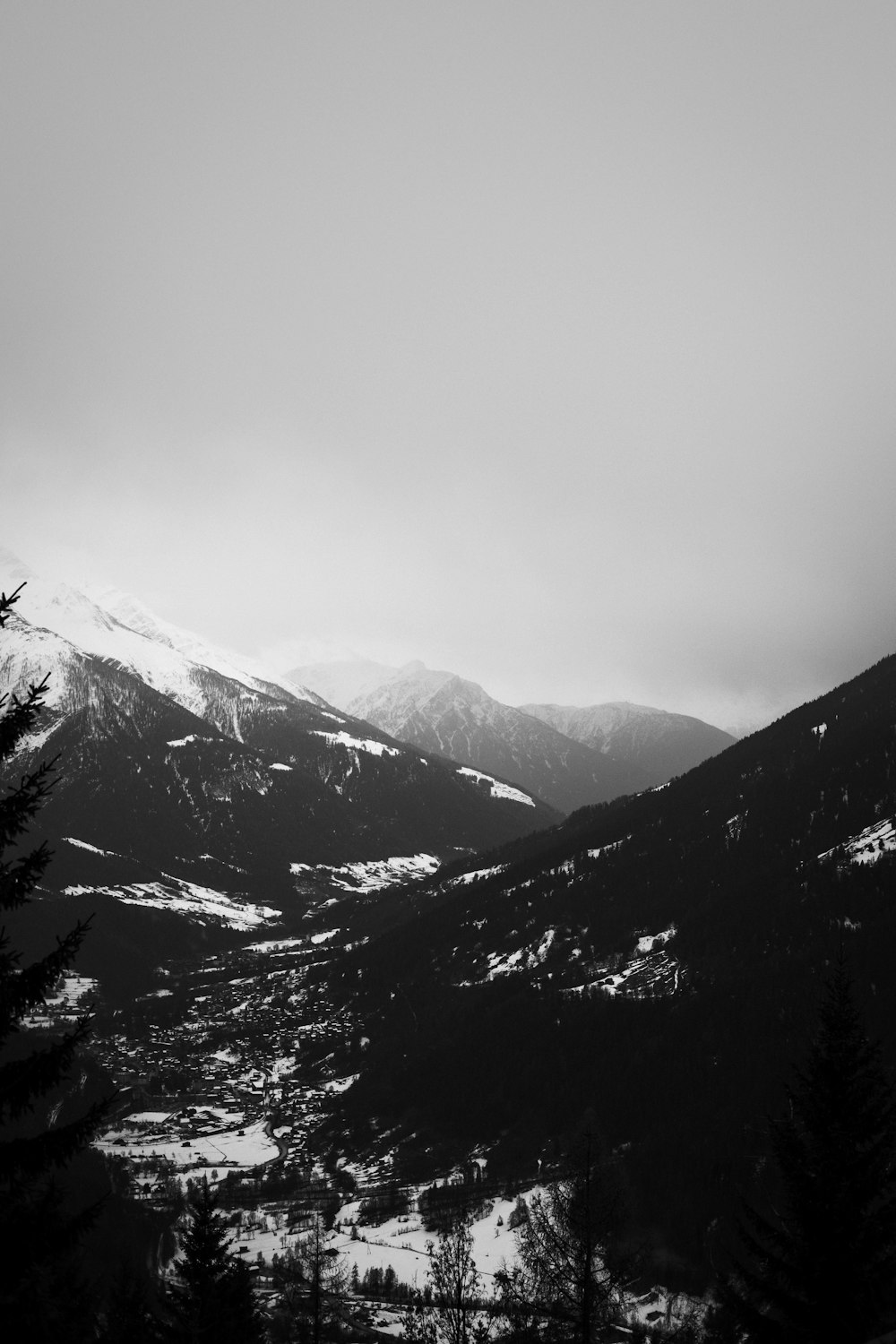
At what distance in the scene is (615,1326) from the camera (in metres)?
95.5

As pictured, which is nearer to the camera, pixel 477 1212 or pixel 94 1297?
pixel 94 1297

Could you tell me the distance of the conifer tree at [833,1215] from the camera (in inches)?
1195

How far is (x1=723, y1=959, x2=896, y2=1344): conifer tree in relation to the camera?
Answer: 99.6ft

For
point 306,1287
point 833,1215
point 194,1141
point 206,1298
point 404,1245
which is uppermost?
point 833,1215

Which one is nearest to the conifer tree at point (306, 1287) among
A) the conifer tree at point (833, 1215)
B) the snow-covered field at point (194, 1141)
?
the snow-covered field at point (194, 1141)

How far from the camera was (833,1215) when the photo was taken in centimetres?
3066

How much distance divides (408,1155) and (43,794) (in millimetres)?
177319

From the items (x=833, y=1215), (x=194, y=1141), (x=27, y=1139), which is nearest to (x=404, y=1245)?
(x=194, y=1141)

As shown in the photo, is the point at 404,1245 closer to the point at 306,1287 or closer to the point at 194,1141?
the point at 306,1287

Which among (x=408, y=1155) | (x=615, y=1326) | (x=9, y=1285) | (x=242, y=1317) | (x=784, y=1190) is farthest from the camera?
(x=408, y=1155)

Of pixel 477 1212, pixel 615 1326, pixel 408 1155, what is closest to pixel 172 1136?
pixel 408 1155

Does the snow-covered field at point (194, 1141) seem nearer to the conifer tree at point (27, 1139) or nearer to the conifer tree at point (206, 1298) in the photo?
the conifer tree at point (206, 1298)

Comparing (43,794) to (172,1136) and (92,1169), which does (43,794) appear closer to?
(92,1169)

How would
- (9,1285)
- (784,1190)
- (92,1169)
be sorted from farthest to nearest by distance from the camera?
(92,1169), (784,1190), (9,1285)
